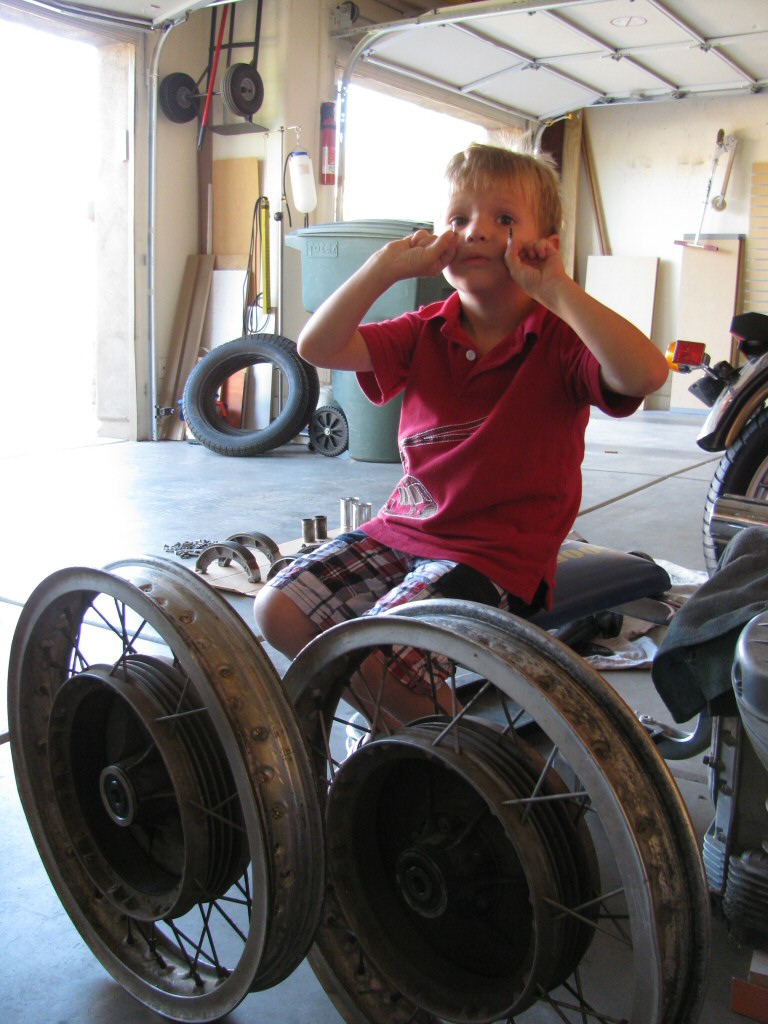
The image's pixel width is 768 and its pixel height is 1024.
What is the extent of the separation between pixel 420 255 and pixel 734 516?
0.62 m

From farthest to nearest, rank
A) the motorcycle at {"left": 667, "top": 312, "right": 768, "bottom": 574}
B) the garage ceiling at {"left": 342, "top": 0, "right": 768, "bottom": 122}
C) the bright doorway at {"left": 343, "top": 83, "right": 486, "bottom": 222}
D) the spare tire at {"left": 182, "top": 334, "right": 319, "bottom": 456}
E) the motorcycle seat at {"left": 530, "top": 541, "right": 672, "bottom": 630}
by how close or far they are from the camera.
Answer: the bright doorway at {"left": 343, "top": 83, "right": 486, "bottom": 222}, the garage ceiling at {"left": 342, "top": 0, "right": 768, "bottom": 122}, the spare tire at {"left": 182, "top": 334, "right": 319, "bottom": 456}, the motorcycle at {"left": 667, "top": 312, "right": 768, "bottom": 574}, the motorcycle seat at {"left": 530, "top": 541, "right": 672, "bottom": 630}

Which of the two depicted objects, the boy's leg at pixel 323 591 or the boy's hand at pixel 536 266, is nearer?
the boy's hand at pixel 536 266

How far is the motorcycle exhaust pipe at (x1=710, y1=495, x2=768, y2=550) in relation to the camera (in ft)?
4.80

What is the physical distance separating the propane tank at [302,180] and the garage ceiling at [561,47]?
88 cm

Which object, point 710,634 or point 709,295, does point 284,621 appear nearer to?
point 710,634

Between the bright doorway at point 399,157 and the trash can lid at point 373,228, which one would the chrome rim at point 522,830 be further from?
the bright doorway at point 399,157

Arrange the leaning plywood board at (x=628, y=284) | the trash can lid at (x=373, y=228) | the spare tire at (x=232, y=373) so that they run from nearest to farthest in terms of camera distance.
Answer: the trash can lid at (x=373, y=228) → the spare tire at (x=232, y=373) → the leaning plywood board at (x=628, y=284)

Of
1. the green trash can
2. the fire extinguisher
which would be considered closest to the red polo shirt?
the green trash can

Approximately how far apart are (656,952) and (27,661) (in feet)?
2.92

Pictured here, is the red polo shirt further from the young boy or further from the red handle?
the red handle

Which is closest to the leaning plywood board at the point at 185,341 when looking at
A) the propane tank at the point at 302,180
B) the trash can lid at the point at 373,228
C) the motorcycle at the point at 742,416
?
the propane tank at the point at 302,180

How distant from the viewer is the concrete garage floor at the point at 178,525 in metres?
1.26

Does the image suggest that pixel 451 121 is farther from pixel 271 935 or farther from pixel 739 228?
pixel 271 935

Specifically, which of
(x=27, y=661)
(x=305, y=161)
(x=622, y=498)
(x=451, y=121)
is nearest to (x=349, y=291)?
(x=27, y=661)
